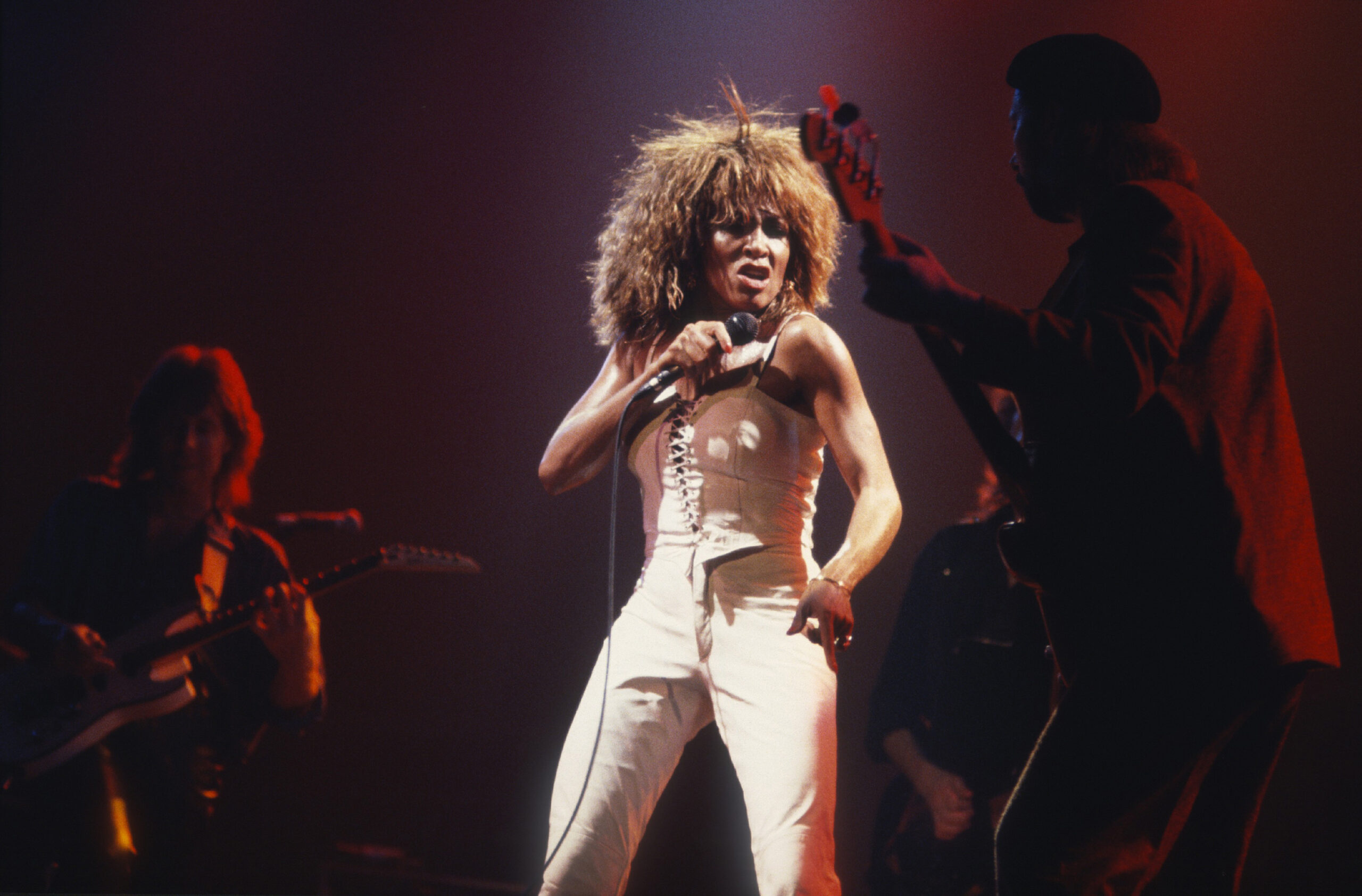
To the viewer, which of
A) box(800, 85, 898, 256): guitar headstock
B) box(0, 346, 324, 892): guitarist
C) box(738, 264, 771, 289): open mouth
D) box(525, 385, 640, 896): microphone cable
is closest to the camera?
box(800, 85, 898, 256): guitar headstock

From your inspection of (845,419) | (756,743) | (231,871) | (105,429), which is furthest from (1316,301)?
(105,429)

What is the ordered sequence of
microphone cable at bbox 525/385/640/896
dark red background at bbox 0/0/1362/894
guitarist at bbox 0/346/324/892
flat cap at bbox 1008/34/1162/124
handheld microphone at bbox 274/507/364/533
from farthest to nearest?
handheld microphone at bbox 274/507/364/533 < dark red background at bbox 0/0/1362/894 < guitarist at bbox 0/346/324/892 < microphone cable at bbox 525/385/640/896 < flat cap at bbox 1008/34/1162/124

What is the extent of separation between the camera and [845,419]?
218 centimetres

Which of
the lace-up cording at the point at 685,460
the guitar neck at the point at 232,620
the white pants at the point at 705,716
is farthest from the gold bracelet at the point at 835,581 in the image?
the guitar neck at the point at 232,620

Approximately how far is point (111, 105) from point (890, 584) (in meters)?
4.12

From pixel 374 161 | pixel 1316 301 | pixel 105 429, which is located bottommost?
pixel 105 429

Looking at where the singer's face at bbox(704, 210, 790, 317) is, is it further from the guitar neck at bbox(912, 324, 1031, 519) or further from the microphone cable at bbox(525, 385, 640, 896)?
the guitar neck at bbox(912, 324, 1031, 519)

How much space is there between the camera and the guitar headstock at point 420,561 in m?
3.38

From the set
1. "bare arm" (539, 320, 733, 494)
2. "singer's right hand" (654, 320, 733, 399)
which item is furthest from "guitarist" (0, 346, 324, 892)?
"singer's right hand" (654, 320, 733, 399)

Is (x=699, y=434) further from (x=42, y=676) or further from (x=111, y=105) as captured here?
(x=111, y=105)

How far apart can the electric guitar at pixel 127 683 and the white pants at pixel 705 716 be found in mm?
1471

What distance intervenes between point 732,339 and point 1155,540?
43.7 inches

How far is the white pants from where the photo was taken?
1.91 meters

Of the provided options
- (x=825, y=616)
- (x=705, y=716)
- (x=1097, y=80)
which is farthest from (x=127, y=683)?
(x=1097, y=80)
